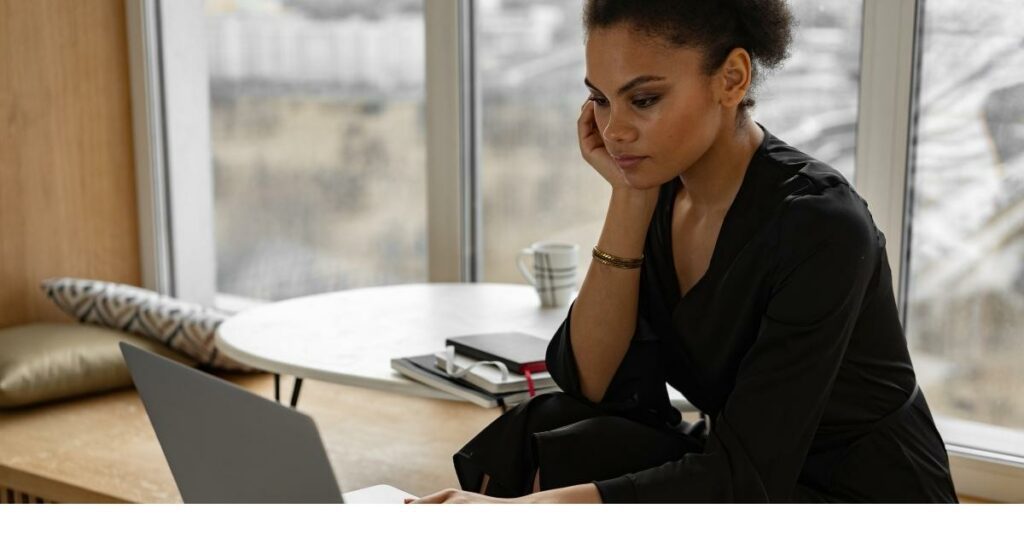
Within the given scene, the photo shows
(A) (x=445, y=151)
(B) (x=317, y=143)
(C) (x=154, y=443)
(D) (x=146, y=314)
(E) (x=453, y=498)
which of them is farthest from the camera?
(B) (x=317, y=143)

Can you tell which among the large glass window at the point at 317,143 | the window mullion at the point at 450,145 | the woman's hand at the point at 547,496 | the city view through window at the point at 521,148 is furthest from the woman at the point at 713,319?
the large glass window at the point at 317,143

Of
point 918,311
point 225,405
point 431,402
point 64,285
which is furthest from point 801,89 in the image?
point 64,285

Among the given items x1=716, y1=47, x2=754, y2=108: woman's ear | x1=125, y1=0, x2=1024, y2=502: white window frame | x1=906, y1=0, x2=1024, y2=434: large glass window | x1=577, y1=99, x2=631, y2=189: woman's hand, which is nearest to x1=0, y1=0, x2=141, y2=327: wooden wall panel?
x1=125, y1=0, x2=1024, y2=502: white window frame

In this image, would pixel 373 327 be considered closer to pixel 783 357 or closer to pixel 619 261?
pixel 619 261

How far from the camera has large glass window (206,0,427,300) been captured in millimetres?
2686

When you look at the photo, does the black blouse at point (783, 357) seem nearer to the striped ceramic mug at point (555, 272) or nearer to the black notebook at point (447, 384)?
the black notebook at point (447, 384)

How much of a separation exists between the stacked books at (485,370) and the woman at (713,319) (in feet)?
0.24

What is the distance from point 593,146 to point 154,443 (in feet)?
4.38

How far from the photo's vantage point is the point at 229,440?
722 mm

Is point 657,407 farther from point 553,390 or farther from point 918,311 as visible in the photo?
point 918,311

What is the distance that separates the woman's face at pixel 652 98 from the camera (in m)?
1.08

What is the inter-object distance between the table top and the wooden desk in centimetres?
32

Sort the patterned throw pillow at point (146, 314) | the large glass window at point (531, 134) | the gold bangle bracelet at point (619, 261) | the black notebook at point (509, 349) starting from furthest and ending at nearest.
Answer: the patterned throw pillow at point (146, 314), the large glass window at point (531, 134), the black notebook at point (509, 349), the gold bangle bracelet at point (619, 261)

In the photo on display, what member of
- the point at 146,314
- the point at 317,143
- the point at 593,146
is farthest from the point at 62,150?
the point at 593,146
